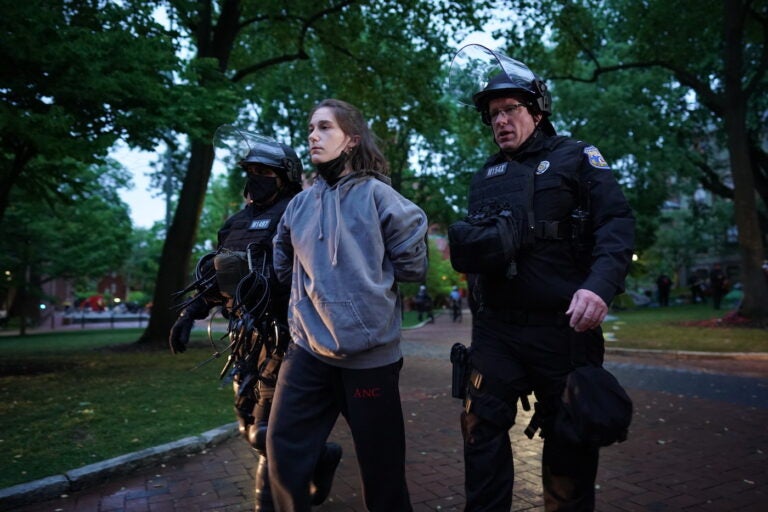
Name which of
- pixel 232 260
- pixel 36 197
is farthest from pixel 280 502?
pixel 36 197

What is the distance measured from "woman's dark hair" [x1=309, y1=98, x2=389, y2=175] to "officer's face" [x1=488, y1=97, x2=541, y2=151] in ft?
1.96

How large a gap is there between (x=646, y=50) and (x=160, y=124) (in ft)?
52.4

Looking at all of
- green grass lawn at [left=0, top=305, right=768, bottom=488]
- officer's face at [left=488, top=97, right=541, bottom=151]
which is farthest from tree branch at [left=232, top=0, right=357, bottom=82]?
officer's face at [left=488, top=97, right=541, bottom=151]

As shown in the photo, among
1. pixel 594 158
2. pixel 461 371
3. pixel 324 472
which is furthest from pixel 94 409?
pixel 594 158

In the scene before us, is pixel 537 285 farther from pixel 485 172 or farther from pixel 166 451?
pixel 166 451

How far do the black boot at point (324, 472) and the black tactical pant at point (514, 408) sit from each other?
1.05m

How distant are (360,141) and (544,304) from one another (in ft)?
3.61

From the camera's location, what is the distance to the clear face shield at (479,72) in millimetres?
2766

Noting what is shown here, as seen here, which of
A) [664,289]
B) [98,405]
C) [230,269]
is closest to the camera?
[230,269]

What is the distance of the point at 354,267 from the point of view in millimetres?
2297

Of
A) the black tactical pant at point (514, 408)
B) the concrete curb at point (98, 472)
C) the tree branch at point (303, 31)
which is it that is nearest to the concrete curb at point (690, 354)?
the concrete curb at point (98, 472)

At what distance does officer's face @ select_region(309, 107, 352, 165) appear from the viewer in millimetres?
2559

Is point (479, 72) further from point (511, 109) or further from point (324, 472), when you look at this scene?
point (324, 472)

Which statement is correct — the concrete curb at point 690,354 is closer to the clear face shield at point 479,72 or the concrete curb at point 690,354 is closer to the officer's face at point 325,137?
the clear face shield at point 479,72
